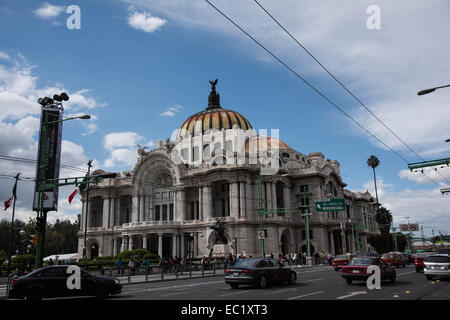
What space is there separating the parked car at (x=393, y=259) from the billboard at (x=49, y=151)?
90.8ft

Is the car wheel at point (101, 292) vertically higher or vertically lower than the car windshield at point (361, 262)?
lower

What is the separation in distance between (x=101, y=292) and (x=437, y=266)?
660 inches

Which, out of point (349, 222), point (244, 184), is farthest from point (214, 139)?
point (349, 222)

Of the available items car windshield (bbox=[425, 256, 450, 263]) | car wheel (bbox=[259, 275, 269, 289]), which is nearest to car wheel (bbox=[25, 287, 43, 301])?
car wheel (bbox=[259, 275, 269, 289])

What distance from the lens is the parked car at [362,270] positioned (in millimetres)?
18433

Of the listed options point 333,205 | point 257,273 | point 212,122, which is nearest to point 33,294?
point 257,273

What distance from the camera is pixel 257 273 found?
18156 millimetres

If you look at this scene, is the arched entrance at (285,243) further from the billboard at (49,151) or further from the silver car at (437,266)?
the silver car at (437,266)

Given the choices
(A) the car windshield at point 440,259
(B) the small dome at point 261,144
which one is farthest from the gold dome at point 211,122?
(A) the car windshield at point 440,259

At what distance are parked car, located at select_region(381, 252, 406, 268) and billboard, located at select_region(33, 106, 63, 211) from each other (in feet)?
90.8

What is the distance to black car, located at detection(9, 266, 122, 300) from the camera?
1535cm

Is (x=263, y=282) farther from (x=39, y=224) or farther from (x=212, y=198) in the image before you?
(x=212, y=198)
